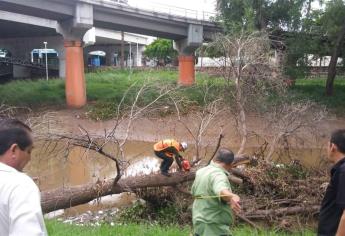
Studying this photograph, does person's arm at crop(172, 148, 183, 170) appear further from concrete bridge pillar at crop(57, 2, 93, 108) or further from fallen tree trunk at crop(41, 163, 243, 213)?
concrete bridge pillar at crop(57, 2, 93, 108)

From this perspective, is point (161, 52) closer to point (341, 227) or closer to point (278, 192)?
point (278, 192)

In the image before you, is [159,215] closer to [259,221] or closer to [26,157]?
[259,221]

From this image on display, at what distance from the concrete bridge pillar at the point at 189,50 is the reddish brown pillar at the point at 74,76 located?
758 cm

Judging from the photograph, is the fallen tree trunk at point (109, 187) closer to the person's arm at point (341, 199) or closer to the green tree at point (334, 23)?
the person's arm at point (341, 199)

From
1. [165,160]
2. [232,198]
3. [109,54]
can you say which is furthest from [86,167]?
[109,54]

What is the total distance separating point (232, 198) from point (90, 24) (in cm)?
2382

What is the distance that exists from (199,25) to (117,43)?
3469 cm

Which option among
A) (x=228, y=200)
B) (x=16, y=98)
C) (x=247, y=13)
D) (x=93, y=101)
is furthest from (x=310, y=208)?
(x=16, y=98)

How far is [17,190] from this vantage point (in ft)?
7.38

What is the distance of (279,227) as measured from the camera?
8625 mm

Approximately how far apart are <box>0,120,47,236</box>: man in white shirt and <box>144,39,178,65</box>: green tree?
56711 mm

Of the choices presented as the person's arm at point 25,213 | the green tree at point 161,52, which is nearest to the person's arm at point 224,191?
the person's arm at point 25,213

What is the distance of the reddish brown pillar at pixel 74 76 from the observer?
2752 centimetres

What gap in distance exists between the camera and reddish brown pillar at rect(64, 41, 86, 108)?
27.5 m
